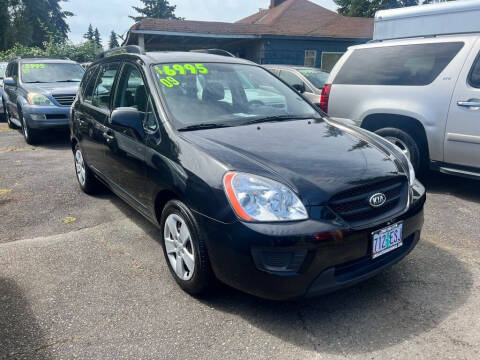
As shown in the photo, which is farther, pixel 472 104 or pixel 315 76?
pixel 315 76

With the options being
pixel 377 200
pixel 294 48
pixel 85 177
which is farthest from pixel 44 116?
pixel 294 48

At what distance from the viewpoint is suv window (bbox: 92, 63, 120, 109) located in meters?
4.18

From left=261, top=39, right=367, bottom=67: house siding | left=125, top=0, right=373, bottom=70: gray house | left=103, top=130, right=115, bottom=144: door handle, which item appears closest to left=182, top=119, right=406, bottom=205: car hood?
left=103, top=130, right=115, bottom=144: door handle

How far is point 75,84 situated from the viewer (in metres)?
9.24

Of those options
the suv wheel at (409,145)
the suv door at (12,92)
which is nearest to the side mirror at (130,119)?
the suv wheel at (409,145)

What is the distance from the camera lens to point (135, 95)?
3.67 meters

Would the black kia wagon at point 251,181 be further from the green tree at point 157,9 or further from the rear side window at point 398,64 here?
the green tree at point 157,9

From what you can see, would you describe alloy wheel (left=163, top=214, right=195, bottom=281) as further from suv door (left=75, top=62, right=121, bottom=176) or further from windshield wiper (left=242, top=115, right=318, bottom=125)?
suv door (left=75, top=62, right=121, bottom=176)

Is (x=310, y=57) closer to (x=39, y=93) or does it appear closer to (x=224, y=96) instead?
(x=39, y=93)

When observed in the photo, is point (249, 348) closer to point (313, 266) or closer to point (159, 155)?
point (313, 266)

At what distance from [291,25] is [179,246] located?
65.3 feet

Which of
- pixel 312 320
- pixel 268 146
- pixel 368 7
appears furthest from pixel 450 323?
pixel 368 7

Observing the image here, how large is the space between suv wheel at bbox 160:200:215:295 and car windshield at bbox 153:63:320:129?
69 cm

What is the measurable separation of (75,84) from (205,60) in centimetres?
646
